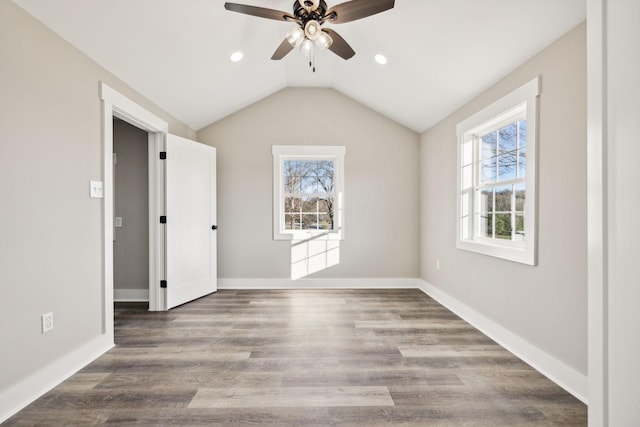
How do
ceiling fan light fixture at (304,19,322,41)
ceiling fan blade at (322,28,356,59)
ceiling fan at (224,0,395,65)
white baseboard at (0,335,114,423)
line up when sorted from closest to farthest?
white baseboard at (0,335,114,423) < ceiling fan at (224,0,395,65) < ceiling fan light fixture at (304,19,322,41) < ceiling fan blade at (322,28,356,59)

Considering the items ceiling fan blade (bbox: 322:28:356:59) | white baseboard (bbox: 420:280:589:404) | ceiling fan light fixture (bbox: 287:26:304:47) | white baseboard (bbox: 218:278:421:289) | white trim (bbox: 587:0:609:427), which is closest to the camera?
white trim (bbox: 587:0:609:427)

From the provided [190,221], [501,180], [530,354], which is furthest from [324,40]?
[530,354]

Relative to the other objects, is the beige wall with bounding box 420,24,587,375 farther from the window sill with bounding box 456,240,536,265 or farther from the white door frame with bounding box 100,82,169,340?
the white door frame with bounding box 100,82,169,340

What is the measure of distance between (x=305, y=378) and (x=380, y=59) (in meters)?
3.02

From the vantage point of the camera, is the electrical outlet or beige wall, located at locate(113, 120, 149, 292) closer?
the electrical outlet

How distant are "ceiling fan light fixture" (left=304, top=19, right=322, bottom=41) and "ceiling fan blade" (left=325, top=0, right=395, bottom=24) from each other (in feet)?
0.30

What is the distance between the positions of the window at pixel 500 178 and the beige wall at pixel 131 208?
3.79m

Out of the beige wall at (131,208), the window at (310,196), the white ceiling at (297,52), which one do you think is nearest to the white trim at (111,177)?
the white ceiling at (297,52)

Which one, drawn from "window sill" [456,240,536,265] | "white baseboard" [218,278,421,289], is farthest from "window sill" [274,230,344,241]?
"window sill" [456,240,536,265]

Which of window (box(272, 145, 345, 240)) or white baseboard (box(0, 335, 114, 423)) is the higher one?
window (box(272, 145, 345, 240))

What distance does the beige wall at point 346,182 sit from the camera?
4508 millimetres

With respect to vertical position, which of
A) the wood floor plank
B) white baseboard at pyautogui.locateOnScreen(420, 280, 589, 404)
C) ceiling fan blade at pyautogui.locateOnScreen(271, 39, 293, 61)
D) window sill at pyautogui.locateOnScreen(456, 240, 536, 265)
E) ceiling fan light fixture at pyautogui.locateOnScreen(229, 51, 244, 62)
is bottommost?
the wood floor plank

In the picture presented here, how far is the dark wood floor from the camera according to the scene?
1729mm

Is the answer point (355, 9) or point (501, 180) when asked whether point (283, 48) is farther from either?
point (501, 180)
